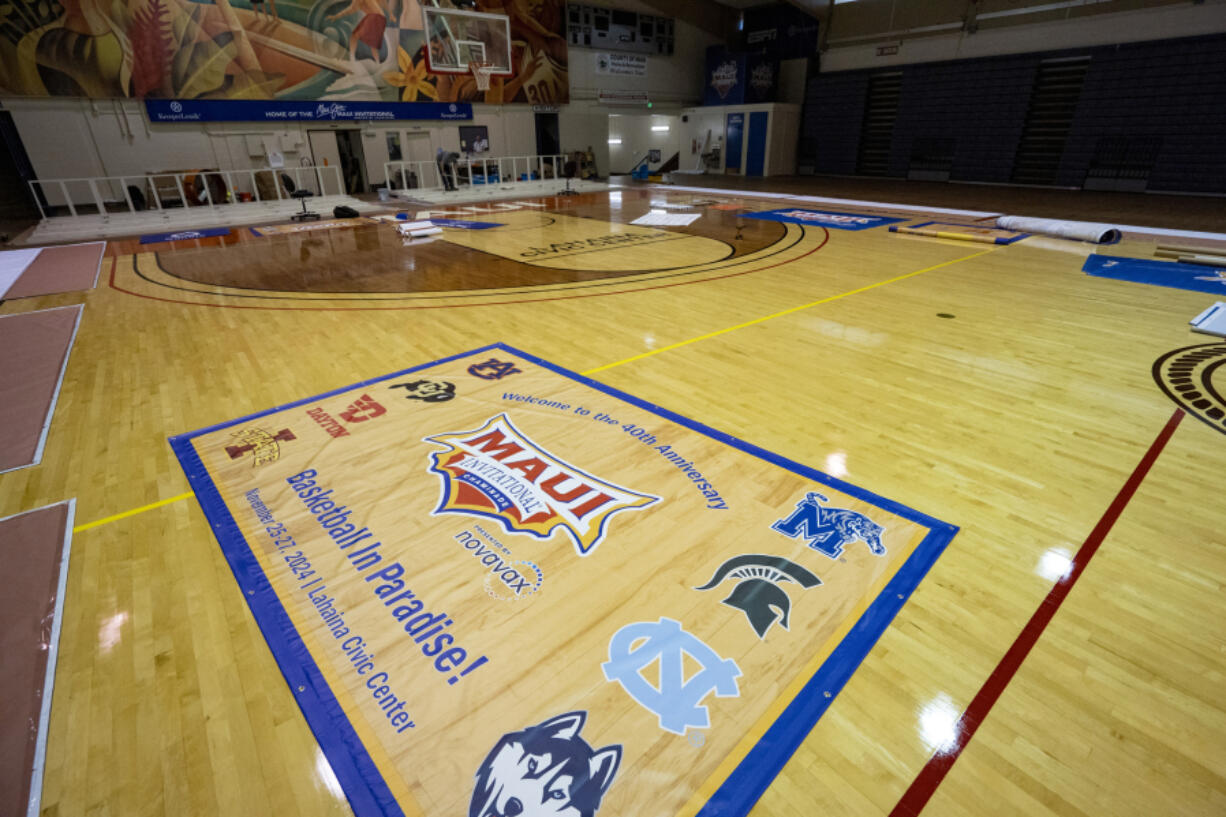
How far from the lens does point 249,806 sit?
5.25 feet

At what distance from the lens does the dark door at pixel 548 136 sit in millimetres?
19078

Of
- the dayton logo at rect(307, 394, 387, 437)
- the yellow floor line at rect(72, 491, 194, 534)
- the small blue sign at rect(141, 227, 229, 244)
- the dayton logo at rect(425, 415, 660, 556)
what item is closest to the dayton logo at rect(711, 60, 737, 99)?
the small blue sign at rect(141, 227, 229, 244)

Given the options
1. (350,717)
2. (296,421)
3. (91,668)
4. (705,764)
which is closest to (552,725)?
(705,764)

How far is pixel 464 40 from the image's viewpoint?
52.7 feet

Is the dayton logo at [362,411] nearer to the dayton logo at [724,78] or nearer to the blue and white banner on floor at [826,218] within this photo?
the blue and white banner on floor at [826,218]

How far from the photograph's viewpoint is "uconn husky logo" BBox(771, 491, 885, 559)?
2.48m

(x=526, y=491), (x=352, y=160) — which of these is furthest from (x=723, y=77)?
(x=526, y=491)

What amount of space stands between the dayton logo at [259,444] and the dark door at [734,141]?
20774 millimetres

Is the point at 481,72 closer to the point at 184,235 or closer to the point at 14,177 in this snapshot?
the point at 184,235

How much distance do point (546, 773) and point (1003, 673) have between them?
1539mm

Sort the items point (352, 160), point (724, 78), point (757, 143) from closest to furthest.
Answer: point (352, 160)
point (757, 143)
point (724, 78)

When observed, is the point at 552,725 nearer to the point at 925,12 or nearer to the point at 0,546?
the point at 0,546

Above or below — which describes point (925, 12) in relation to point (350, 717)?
above

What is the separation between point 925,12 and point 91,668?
71.9 ft
